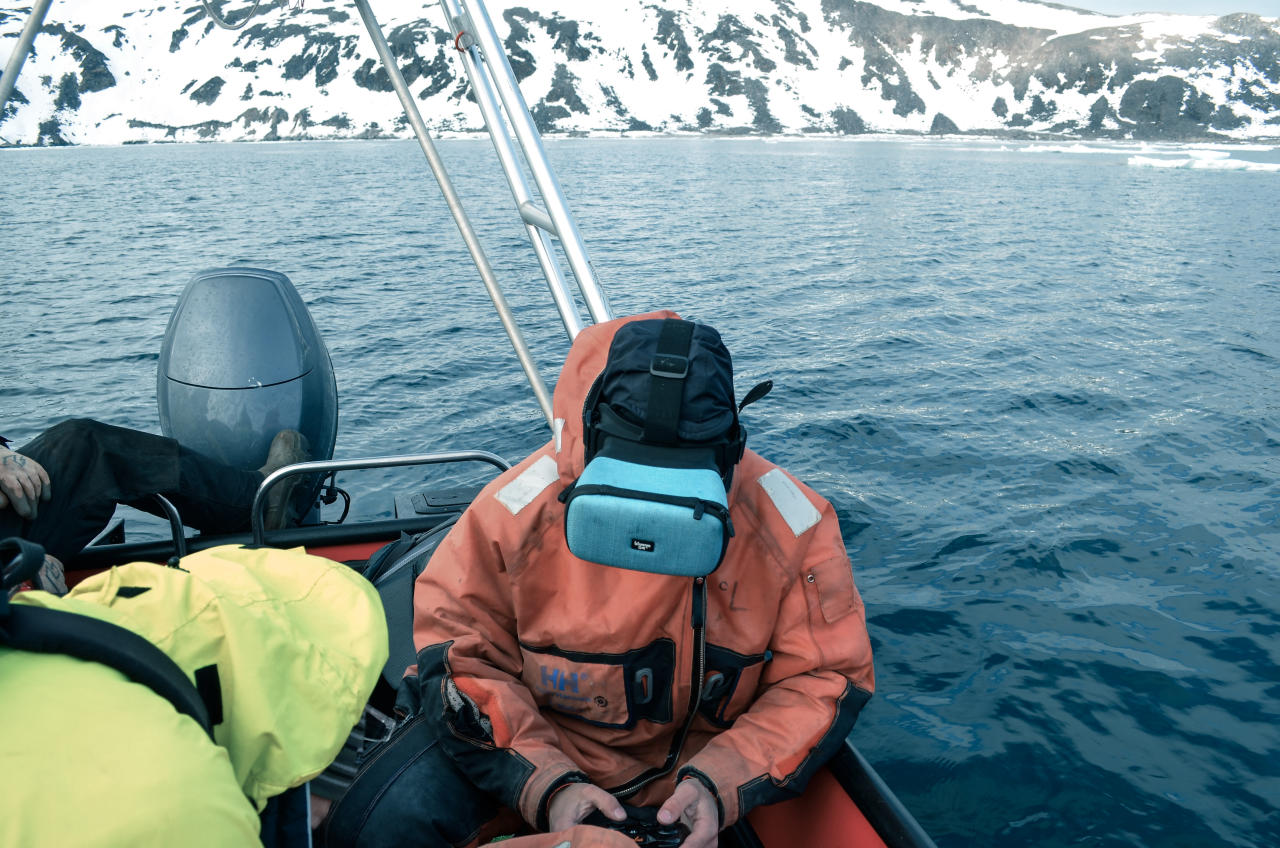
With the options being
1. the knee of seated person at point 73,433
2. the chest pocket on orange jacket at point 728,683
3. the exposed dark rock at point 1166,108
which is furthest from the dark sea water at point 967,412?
the exposed dark rock at point 1166,108

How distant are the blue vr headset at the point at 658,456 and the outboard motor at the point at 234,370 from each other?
284cm

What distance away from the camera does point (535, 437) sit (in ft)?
32.0

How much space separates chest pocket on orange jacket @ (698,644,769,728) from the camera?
221 cm

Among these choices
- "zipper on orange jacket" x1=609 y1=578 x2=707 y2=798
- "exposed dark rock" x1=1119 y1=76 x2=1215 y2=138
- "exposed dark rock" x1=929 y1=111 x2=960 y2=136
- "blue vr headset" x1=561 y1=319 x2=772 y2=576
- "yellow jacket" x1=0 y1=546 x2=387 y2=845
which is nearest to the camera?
"yellow jacket" x1=0 y1=546 x2=387 y2=845

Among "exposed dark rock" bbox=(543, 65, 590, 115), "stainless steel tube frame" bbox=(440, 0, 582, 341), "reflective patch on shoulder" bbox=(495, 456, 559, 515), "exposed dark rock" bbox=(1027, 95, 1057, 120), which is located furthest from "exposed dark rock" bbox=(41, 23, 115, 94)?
"reflective patch on shoulder" bbox=(495, 456, 559, 515)

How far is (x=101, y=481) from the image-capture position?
3070 millimetres

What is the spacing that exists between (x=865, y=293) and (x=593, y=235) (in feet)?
33.3

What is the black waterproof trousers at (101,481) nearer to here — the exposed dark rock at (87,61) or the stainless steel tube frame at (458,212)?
the stainless steel tube frame at (458,212)

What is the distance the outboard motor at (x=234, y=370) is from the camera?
4281 millimetres

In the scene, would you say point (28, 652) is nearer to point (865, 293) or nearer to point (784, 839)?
point (784, 839)

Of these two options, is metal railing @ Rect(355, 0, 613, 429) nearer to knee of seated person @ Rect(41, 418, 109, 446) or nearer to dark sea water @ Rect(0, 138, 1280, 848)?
knee of seated person @ Rect(41, 418, 109, 446)

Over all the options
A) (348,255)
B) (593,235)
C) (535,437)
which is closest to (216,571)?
(535,437)

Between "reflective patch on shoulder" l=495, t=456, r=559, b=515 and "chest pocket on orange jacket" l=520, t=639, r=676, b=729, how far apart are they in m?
0.38

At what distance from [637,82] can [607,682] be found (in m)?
203
